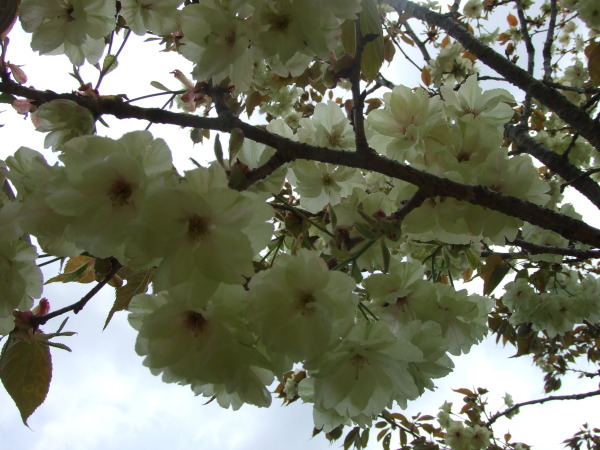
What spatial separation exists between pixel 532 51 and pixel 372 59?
86.5 inches

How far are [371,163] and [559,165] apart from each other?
1.44 m

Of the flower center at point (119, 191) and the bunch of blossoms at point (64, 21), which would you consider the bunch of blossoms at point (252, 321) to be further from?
the bunch of blossoms at point (64, 21)

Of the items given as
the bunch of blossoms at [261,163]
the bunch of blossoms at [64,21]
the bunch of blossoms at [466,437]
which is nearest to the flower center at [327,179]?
the bunch of blossoms at [261,163]

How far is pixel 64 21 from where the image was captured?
106 cm

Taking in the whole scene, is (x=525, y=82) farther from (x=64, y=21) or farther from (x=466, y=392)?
(x=466, y=392)

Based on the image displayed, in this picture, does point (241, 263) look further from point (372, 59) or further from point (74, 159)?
point (372, 59)

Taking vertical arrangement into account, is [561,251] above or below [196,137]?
above

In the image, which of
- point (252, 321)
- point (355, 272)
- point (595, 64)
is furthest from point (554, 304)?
point (252, 321)

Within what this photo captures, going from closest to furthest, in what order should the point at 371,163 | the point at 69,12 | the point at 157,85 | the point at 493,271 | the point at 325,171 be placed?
1. the point at 371,163
2. the point at 69,12
3. the point at 325,171
4. the point at 157,85
5. the point at 493,271

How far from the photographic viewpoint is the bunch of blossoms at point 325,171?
1174 mm

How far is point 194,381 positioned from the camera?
2.65ft

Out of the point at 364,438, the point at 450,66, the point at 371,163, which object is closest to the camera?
the point at 371,163

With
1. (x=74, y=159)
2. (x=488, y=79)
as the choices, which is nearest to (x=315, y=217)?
(x=74, y=159)

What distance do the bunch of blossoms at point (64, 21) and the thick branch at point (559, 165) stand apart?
1427 millimetres
